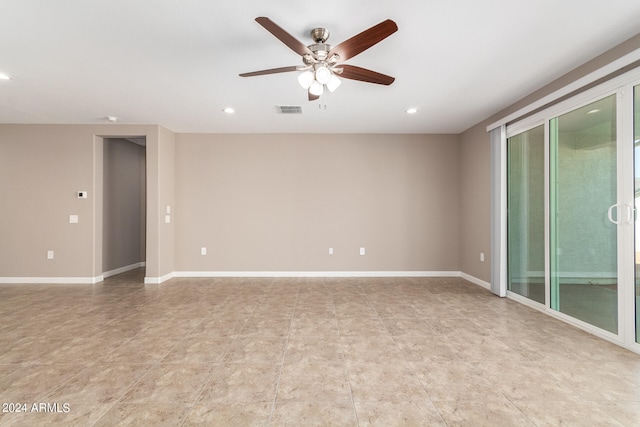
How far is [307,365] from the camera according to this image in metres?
2.36

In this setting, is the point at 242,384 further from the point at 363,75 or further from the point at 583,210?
the point at 583,210

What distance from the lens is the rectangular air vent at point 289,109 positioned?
4.25 meters

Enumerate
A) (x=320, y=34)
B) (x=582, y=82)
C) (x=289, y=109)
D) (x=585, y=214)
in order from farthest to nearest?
(x=289, y=109), (x=585, y=214), (x=582, y=82), (x=320, y=34)

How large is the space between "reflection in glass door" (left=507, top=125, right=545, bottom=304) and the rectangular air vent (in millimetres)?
2993

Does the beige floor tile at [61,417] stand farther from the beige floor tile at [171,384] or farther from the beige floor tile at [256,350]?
the beige floor tile at [256,350]

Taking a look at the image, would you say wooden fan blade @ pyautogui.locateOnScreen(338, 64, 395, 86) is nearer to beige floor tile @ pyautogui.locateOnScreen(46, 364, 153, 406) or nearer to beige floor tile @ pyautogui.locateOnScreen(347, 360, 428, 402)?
beige floor tile @ pyautogui.locateOnScreen(347, 360, 428, 402)

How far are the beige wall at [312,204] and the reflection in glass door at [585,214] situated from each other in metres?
2.28

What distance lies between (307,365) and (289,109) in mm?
3331

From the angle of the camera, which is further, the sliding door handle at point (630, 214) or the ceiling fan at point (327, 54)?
the sliding door handle at point (630, 214)

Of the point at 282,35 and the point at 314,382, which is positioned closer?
the point at 282,35

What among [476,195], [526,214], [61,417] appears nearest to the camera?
[61,417]

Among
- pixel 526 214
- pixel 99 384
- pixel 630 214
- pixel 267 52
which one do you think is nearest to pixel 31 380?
pixel 99 384

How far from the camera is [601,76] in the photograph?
275cm

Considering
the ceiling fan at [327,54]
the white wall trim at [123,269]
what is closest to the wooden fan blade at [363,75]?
the ceiling fan at [327,54]
